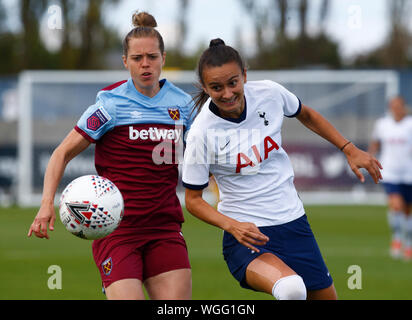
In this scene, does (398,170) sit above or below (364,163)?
below

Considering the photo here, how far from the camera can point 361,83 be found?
22656mm

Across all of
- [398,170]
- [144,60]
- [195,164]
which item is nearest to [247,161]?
[195,164]

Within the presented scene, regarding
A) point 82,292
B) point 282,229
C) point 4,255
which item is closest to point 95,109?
point 282,229

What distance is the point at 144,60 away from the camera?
5.00 meters

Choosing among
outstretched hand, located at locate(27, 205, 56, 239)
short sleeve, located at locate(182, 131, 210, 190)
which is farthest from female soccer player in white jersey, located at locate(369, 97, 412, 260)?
outstretched hand, located at locate(27, 205, 56, 239)

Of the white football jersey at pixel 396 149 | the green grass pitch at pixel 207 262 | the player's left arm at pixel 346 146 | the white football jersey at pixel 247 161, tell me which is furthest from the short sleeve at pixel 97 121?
the white football jersey at pixel 396 149

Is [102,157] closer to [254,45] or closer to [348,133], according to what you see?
[348,133]

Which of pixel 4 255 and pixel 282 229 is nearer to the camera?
pixel 282 229

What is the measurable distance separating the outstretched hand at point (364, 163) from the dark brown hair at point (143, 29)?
145cm

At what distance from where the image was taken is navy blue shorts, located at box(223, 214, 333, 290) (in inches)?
195

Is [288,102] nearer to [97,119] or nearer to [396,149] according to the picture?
[97,119]

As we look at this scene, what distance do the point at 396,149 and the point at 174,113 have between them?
8.33 meters

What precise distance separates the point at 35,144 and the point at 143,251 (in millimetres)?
17036

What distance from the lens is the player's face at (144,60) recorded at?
5004 mm
